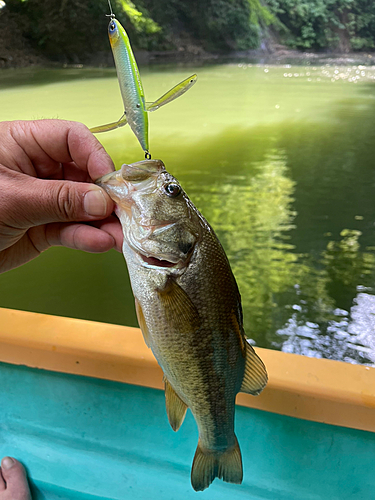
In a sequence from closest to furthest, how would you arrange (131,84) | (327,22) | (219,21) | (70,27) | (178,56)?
(131,84) → (70,27) → (178,56) → (219,21) → (327,22)

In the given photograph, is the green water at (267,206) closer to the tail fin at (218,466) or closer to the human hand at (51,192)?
the human hand at (51,192)

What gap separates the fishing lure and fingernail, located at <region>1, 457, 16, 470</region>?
140 centimetres

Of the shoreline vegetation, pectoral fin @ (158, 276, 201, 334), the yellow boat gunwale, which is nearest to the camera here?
pectoral fin @ (158, 276, 201, 334)

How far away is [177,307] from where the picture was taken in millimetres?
852

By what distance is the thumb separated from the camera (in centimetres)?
99

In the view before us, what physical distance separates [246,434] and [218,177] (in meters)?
3.50

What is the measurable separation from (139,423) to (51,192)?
37.8 inches

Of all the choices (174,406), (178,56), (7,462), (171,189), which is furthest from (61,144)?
(178,56)

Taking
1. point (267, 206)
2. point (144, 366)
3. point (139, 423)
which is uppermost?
point (144, 366)

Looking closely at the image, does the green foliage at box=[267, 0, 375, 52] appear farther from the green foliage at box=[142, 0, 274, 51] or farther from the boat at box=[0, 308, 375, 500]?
the boat at box=[0, 308, 375, 500]

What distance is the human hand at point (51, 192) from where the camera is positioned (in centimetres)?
100

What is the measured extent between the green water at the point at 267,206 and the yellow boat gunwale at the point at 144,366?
992mm

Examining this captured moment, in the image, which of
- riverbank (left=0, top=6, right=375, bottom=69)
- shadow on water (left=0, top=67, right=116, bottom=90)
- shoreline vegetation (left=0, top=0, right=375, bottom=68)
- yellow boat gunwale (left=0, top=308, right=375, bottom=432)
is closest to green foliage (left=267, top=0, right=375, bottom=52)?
shoreline vegetation (left=0, top=0, right=375, bottom=68)

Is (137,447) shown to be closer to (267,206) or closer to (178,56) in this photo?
(267,206)
